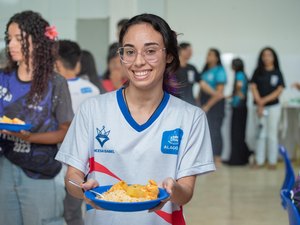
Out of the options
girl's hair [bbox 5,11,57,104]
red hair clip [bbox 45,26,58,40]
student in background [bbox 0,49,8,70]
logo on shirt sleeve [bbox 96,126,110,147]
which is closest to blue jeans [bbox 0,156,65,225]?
girl's hair [bbox 5,11,57,104]

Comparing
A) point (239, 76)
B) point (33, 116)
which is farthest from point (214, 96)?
point (33, 116)

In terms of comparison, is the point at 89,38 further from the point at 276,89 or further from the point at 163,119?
the point at 163,119

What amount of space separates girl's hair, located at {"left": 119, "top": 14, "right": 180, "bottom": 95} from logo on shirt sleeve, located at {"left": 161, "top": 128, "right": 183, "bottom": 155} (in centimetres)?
24

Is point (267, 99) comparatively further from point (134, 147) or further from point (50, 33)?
point (134, 147)

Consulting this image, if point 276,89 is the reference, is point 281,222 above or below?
below

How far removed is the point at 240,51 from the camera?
9.84 metres

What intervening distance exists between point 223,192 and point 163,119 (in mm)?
4386

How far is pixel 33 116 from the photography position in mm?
2590

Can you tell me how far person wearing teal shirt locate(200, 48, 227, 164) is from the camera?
774 cm

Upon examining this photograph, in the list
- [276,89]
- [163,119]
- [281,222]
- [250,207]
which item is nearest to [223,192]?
[250,207]

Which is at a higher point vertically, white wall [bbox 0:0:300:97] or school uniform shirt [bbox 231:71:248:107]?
white wall [bbox 0:0:300:97]

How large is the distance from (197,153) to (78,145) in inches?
15.5

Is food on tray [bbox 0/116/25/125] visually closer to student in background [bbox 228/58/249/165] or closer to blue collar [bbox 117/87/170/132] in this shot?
blue collar [bbox 117/87/170/132]

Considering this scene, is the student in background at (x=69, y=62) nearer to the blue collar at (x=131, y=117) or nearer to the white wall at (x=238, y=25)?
the blue collar at (x=131, y=117)
